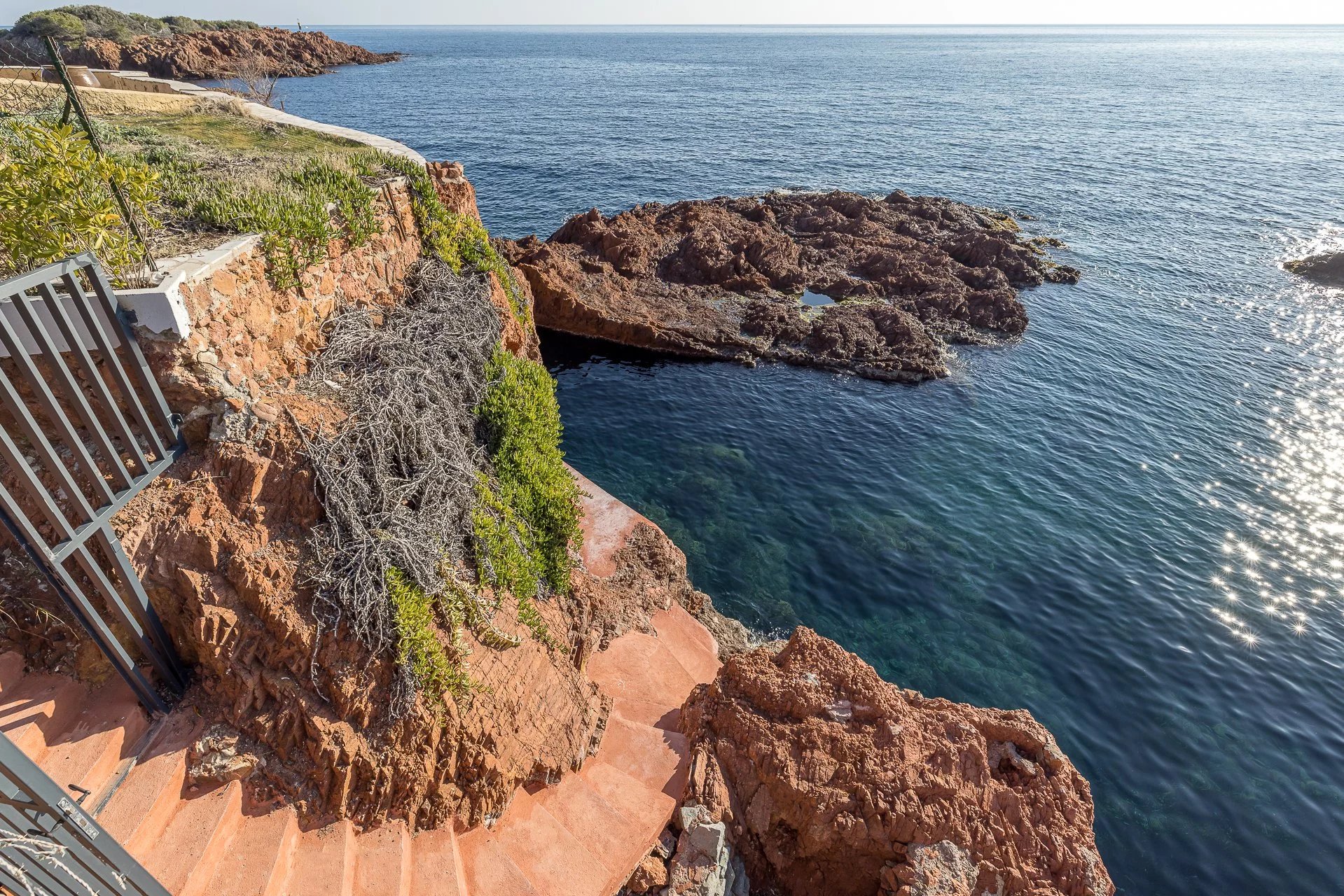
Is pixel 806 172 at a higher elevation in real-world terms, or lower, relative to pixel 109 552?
lower

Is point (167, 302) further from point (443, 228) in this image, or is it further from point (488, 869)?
point (443, 228)

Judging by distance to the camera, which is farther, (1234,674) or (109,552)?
(1234,674)

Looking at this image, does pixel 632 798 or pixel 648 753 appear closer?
pixel 632 798

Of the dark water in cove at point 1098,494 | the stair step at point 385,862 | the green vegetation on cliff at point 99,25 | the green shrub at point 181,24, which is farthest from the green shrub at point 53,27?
the stair step at point 385,862

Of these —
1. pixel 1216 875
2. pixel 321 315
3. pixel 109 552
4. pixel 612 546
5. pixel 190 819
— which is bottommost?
pixel 1216 875

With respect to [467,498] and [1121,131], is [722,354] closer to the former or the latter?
[467,498]

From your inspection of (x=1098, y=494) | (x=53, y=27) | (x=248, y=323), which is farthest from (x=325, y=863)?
(x=53, y=27)

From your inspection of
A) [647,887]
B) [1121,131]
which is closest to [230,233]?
[647,887]

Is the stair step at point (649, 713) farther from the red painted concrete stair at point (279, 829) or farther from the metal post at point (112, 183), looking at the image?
the metal post at point (112, 183)
